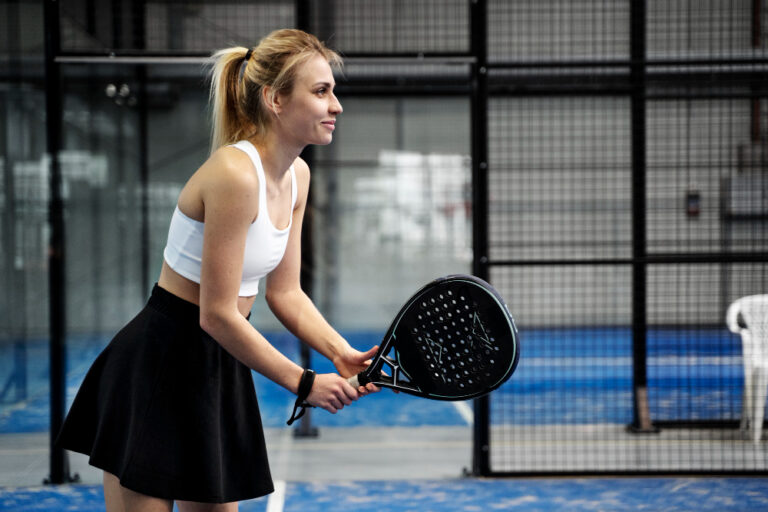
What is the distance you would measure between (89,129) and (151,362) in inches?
253

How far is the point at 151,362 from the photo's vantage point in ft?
6.23

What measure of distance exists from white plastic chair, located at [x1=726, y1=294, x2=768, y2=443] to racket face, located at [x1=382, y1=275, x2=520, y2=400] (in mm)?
4146

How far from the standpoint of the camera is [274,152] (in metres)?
1.89

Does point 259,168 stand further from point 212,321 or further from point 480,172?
point 480,172

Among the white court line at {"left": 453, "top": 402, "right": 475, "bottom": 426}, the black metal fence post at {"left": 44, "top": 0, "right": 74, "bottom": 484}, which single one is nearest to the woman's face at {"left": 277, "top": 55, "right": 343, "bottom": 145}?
the black metal fence post at {"left": 44, "top": 0, "right": 74, "bottom": 484}

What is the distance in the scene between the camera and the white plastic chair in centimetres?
537

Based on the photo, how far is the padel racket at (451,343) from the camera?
72.8 inches

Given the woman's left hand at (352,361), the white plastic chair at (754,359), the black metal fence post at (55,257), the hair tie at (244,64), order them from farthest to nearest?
the white plastic chair at (754,359), the black metal fence post at (55,257), the woman's left hand at (352,361), the hair tie at (244,64)

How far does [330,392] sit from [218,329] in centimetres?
30

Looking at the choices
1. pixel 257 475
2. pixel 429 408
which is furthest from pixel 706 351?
pixel 257 475

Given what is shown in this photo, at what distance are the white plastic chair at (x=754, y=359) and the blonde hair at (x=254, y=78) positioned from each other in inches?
174

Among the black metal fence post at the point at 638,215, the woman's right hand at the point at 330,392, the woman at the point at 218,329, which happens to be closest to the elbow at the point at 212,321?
the woman at the point at 218,329

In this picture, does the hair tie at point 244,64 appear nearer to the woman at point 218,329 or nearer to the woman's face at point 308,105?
the woman at point 218,329

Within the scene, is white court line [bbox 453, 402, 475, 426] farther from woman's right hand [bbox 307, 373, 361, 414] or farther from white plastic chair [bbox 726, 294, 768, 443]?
woman's right hand [bbox 307, 373, 361, 414]
